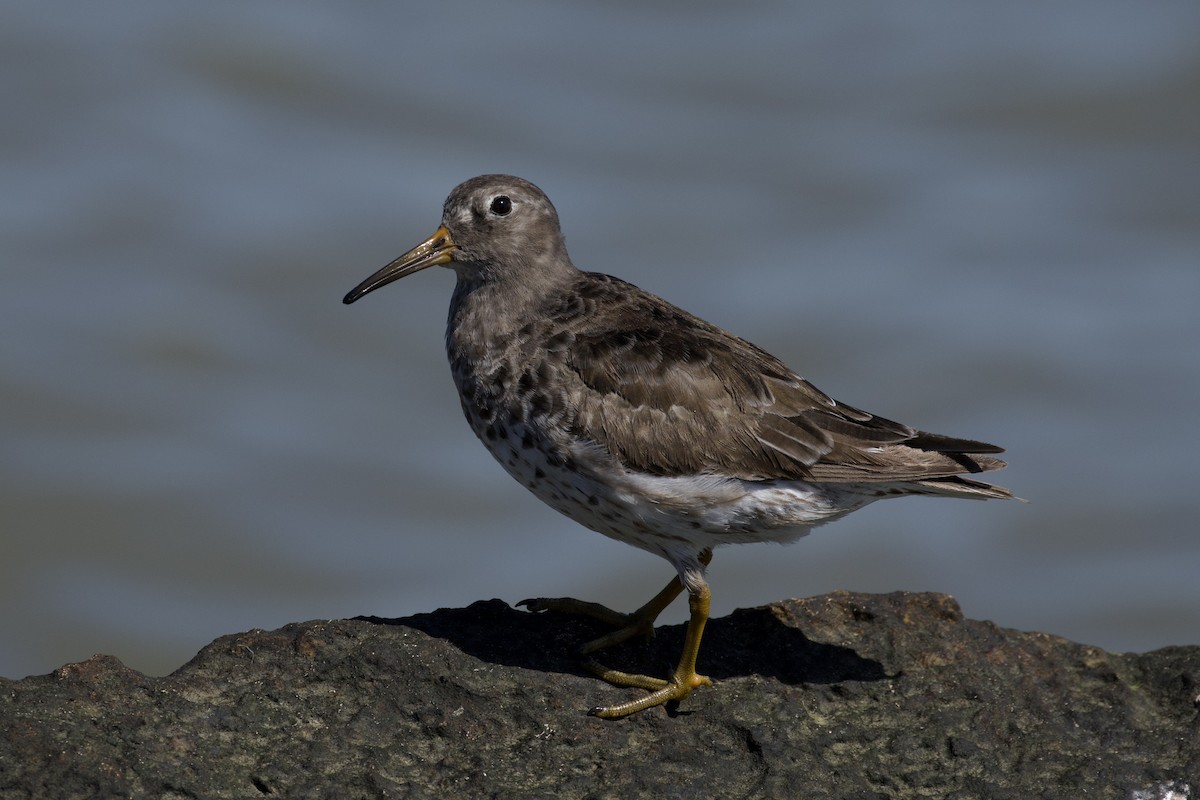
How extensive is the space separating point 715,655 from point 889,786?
55.1 inches

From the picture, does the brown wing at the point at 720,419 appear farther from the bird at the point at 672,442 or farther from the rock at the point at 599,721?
the rock at the point at 599,721

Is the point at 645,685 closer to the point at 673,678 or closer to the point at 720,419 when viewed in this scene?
the point at 673,678

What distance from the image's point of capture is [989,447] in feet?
25.1

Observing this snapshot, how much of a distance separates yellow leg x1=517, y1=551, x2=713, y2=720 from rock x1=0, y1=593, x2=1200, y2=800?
0.25ft

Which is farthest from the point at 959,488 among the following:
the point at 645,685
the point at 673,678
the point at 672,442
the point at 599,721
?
the point at 599,721

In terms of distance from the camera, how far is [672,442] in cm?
754

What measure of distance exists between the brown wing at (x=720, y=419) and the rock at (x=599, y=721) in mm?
923

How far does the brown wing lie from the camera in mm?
7520

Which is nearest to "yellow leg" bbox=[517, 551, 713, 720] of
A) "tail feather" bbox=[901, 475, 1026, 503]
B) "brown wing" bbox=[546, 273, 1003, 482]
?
"brown wing" bbox=[546, 273, 1003, 482]

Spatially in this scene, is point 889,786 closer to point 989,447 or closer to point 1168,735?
point 1168,735

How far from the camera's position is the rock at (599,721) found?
6340 mm

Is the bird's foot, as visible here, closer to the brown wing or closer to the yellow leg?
the yellow leg

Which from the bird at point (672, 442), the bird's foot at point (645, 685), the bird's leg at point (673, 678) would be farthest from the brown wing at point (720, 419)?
the bird's foot at point (645, 685)

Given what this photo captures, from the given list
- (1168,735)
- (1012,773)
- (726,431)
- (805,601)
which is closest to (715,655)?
(805,601)
